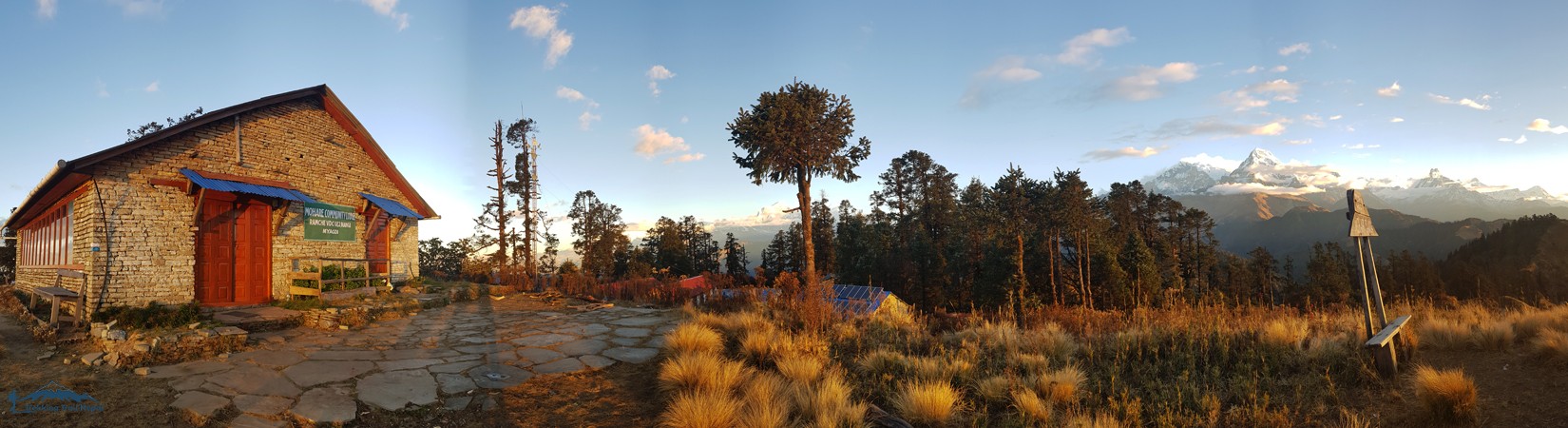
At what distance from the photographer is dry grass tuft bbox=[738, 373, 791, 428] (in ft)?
14.1

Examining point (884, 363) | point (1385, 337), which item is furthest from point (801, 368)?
point (1385, 337)

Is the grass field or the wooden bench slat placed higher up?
the wooden bench slat

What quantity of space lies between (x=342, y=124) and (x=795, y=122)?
12650 millimetres

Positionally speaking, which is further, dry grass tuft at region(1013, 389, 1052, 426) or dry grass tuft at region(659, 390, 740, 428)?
dry grass tuft at region(1013, 389, 1052, 426)

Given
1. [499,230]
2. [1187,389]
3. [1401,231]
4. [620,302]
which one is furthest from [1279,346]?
[1401,231]

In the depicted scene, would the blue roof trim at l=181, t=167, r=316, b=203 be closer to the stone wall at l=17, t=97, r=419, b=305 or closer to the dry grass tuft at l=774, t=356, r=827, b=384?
the stone wall at l=17, t=97, r=419, b=305

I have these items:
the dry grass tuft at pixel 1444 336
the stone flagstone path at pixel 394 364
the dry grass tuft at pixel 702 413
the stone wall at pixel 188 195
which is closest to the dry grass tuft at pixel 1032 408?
the dry grass tuft at pixel 702 413

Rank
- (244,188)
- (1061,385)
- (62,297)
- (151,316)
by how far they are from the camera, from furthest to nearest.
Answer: (244,188)
(62,297)
(151,316)
(1061,385)

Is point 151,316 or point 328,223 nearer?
point 151,316

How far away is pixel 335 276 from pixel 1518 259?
9702 centimetres

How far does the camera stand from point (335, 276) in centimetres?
1370

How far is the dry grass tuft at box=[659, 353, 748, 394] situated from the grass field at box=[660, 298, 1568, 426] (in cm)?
2

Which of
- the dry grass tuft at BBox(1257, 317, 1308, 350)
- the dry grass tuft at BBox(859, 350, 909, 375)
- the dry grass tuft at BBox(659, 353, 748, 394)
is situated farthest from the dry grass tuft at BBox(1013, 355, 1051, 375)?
the dry grass tuft at BBox(659, 353, 748, 394)

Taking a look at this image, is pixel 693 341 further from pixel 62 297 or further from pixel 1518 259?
pixel 1518 259
